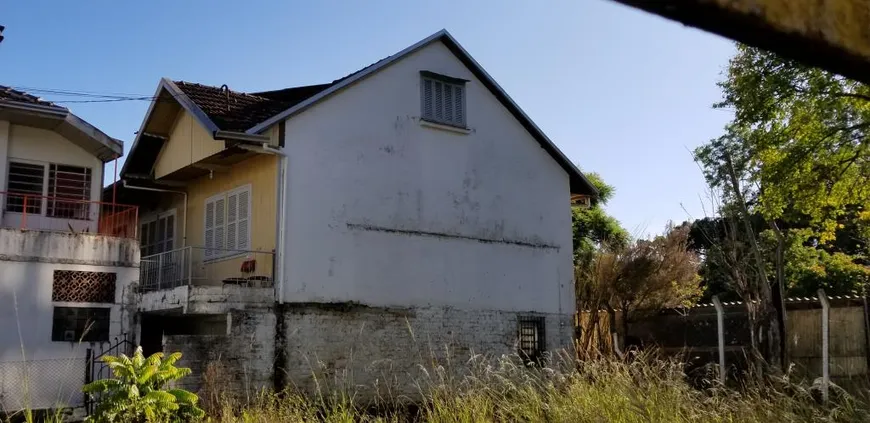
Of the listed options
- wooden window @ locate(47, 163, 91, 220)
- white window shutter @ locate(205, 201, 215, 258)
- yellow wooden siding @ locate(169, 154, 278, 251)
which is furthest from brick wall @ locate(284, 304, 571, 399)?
wooden window @ locate(47, 163, 91, 220)

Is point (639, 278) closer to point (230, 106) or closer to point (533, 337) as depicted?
point (533, 337)

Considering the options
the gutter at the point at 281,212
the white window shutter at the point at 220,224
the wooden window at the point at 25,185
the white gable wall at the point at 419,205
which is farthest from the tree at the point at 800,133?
the wooden window at the point at 25,185

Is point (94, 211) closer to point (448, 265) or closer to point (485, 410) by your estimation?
point (448, 265)

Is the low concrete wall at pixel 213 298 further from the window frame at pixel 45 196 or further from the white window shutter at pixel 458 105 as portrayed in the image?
the white window shutter at pixel 458 105

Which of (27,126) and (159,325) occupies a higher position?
(27,126)

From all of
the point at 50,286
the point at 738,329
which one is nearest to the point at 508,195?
the point at 738,329

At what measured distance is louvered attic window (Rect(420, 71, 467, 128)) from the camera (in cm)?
1739

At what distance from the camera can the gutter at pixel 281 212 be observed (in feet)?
48.5

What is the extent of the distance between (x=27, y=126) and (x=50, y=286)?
3.67 meters

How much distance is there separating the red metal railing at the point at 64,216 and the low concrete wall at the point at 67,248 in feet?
2.54

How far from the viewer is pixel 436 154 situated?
682 inches

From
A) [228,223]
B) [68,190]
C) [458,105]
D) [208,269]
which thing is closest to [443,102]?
[458,105]

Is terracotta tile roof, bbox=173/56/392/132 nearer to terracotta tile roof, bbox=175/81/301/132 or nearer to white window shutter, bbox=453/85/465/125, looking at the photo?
terracotta tile roof, bbox=175/81/301/132

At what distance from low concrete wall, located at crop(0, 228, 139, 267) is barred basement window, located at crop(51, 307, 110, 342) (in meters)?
0.84
